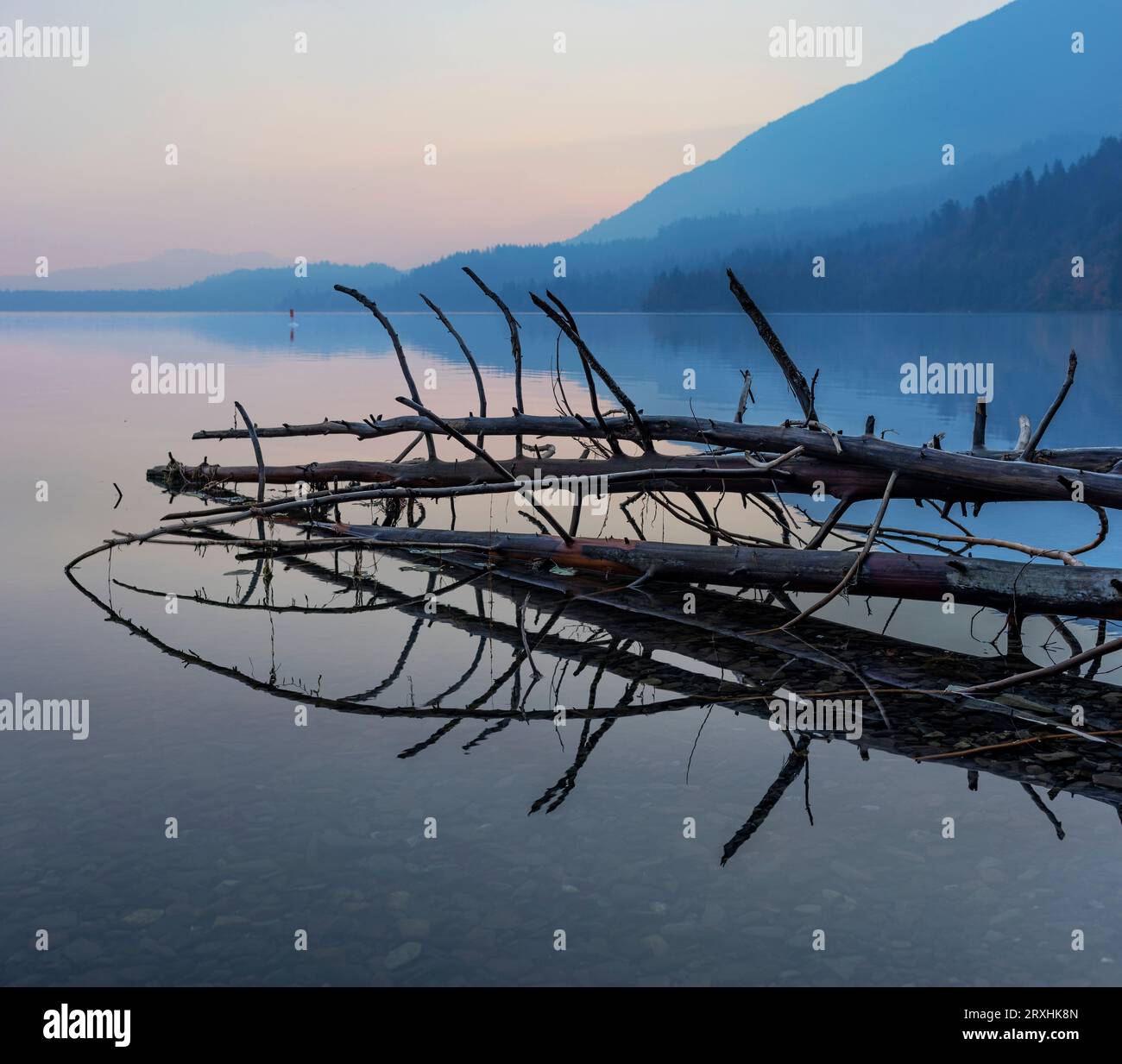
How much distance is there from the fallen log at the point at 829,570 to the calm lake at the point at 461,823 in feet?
1.91

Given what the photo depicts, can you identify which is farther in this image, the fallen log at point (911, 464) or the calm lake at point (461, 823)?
the fallen log at point (911, 464)

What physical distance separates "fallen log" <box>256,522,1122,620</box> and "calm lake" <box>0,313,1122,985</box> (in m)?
0.58

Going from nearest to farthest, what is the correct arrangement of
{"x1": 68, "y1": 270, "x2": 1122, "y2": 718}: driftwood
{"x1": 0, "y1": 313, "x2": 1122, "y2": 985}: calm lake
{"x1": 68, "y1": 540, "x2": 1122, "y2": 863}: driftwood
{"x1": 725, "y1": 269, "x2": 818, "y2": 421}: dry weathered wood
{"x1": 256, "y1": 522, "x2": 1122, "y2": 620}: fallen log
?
1. {"x1": 0, "y1": 313, "x2": 1122, "y2": 985}: calm lake
2. {"x1": 68, "y1": 540, "x2": 1122, "y2": 863}: driftwood
3. {"x1": 256, "y1": 522, "x2": 1122, "y2": 620}: fallen log
4. {"x1": 68, "y1": 270, "x2": 1122, "y2": 718}: driftwood
5. {"x1": 725, "y1": 269, "x2": 818, "y2": 421}: dry weathered wood

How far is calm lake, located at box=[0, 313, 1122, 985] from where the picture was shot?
4684 mm

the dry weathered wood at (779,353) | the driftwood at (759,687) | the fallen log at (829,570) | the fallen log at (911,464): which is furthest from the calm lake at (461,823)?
the dry weathered wood at (779,353)

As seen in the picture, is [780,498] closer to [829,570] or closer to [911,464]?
[829,570]

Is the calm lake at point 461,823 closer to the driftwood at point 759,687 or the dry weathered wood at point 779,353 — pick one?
the driftwood at point 759,687

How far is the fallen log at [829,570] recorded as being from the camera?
8.28 metres

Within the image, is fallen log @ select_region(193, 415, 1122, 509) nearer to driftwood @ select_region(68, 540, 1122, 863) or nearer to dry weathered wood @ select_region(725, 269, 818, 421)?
dry weathered wood @ select_region(725, 269, 818, 421)

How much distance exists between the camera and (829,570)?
30.3 feet

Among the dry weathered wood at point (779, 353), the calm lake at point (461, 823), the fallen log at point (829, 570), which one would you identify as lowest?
the calm lake at point (461, 823)

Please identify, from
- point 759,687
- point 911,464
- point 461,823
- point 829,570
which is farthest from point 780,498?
point 461,823

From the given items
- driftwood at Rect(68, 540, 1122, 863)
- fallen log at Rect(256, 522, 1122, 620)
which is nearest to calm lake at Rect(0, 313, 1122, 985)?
driftwood at Rect(68, 540, 1122, 863)

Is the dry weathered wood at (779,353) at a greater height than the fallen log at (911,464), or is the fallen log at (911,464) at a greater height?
the dry weathered wood at (779,353)
